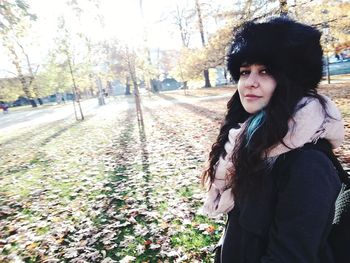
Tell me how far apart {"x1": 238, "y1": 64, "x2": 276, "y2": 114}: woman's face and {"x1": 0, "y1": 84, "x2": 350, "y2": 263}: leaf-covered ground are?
2572 millimetres

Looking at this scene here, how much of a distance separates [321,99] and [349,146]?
585 centimetres

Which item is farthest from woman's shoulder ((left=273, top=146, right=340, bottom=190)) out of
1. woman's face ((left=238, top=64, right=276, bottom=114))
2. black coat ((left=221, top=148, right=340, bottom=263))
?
woman's face ((left=238, top=64, right=276, bottom=114))

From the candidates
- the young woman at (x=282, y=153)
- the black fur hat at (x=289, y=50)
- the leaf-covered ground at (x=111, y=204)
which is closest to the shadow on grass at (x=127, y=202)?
the leaf-covered ground at (x=111, y=204)

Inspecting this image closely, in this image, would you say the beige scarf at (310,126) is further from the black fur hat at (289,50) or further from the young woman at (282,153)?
the black fur hat at (289,50)

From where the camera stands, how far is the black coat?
1151 mm

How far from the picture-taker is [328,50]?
41.6ft

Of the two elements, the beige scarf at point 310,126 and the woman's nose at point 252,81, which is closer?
the beige scarf at point 310,126

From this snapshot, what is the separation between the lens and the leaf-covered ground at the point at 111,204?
12.4 feet

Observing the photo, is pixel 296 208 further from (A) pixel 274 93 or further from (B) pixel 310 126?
(A) pixel 274 93

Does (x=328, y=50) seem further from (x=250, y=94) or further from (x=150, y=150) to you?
(x=250, y=94)

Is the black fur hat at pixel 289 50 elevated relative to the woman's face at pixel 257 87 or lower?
elevated

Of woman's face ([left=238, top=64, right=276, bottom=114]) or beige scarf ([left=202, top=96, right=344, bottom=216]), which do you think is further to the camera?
woman's face ([left=238, top=64, right=276, bottom=114])

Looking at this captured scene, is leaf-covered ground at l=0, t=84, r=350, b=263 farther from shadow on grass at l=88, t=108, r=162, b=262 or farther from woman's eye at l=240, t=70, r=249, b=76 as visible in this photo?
woman's eye at l=240, t=70, r=249, b=76

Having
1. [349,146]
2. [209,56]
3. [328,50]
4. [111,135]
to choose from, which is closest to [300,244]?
[349,146]
